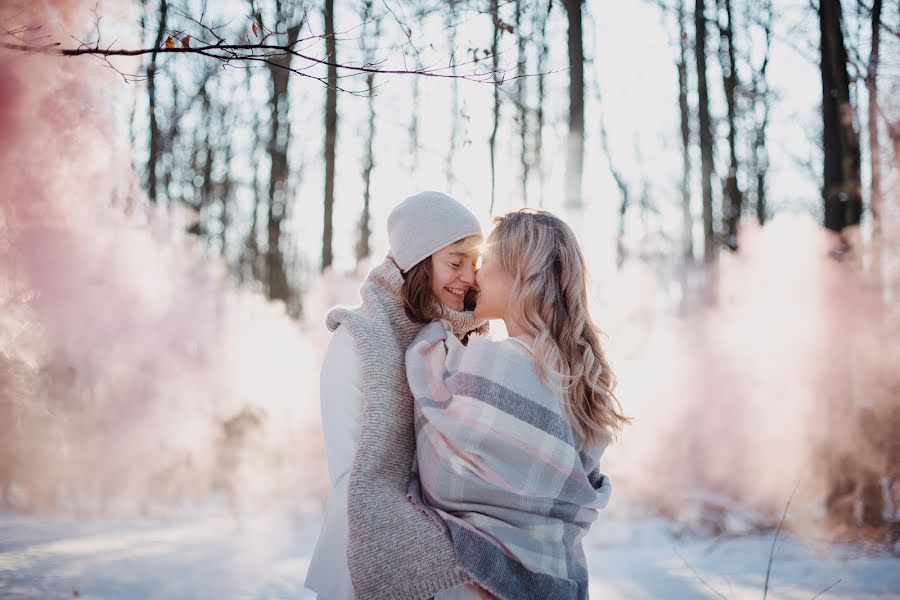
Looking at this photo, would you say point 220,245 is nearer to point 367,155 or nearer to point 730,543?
point 367,155

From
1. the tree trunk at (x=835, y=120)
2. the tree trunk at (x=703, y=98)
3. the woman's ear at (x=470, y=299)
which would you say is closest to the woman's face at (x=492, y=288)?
the woman's ear at (x=470, y=299)

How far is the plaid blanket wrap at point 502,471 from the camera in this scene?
2203 mm

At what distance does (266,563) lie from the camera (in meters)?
5.23

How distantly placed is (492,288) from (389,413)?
62 cm

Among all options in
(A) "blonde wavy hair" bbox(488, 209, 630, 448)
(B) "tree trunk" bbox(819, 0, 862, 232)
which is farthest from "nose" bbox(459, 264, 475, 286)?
(B) "tree trunk" bbox(819, 0, 862, 232)

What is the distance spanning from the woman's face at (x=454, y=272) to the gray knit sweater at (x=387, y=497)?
287mm

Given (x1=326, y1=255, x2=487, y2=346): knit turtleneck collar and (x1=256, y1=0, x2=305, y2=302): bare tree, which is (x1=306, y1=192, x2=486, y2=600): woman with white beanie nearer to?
(x1=326, y1=255, x2=487, y2=346): knit turtleneck collar

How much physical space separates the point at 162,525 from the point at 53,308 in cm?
317

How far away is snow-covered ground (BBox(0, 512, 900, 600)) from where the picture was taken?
14.6 ft

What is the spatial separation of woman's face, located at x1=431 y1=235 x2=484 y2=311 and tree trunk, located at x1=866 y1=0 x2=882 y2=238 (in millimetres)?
7795

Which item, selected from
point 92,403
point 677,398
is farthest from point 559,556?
point 677,398

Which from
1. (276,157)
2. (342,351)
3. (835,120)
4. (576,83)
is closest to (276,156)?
(276,157)

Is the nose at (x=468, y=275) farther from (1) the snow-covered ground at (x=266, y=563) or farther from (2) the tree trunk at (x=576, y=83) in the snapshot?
(2) the tree trunk at (x=576, y=83)

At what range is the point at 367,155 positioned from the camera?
16.3 m
